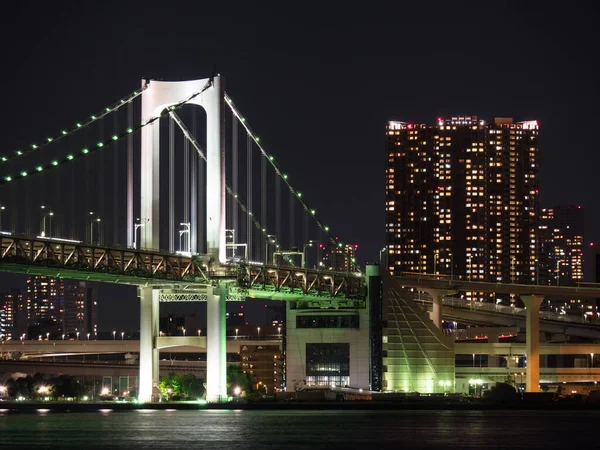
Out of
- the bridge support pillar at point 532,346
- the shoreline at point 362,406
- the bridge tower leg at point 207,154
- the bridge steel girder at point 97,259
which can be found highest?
the bridge tower leg at point 207,154

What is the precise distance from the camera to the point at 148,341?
8588 cm

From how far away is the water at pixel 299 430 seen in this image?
194ft

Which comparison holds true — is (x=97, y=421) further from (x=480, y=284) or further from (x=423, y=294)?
(x=423, y=294)

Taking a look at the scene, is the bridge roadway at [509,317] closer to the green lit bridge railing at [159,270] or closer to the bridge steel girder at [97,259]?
the green lit bridge railing at [159,270]

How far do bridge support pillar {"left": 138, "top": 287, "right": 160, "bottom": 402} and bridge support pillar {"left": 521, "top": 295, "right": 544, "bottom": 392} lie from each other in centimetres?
3928

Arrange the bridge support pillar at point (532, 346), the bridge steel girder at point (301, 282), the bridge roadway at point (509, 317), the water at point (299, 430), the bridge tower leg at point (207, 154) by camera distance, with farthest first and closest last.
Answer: the bridge roadway at point (509, 317), the bridge support pillar at point (532, 346), the bridge steel girder at point (301, 282), the bridge tower leg at point (207, 154), the water at point (299, 430)

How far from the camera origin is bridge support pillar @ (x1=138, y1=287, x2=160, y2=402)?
8569 centimetres

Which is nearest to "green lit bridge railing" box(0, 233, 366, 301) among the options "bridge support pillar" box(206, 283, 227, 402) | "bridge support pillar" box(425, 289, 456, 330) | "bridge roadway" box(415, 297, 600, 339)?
"bridge support pillar" box(206, 283, 227, 402)

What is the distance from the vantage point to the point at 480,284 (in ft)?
380

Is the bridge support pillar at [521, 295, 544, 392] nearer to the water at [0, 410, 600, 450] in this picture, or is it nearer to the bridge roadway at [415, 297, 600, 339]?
the bridge roadway at [415, 297, 600, 339]

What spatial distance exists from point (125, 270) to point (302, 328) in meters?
30.7

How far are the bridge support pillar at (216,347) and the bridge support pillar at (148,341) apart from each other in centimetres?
381

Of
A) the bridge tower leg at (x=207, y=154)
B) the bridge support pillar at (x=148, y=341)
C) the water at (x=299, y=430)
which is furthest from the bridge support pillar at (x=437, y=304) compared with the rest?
the bridge tower leg at (x=207, y=154)

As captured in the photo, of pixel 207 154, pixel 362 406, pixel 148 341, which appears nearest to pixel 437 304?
pixel 362 406
